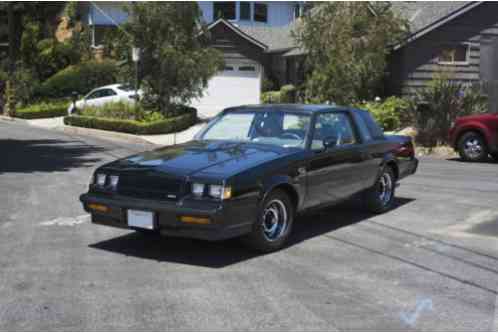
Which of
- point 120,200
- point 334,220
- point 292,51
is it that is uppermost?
point 292,51

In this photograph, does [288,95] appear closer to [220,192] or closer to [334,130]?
[334,130]

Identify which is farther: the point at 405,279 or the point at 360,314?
the point at 405,279

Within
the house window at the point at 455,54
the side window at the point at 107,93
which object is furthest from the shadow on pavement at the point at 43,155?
the house window at the point at 455,54

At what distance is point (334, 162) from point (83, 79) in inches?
1115

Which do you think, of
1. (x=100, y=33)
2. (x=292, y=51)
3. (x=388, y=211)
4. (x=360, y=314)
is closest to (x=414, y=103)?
(x=388, y=211)

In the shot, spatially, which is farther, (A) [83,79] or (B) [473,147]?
(A) [83,79]

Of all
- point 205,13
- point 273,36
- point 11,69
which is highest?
point 205,13

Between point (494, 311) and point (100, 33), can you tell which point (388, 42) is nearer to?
point (494, 311)

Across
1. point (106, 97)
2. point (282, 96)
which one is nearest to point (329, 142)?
point (106, 97)

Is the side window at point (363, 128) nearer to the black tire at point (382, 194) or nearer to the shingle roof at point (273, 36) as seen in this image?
the black tire at point (382, 194)

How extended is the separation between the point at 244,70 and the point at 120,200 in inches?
1087

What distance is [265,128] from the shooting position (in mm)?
7625

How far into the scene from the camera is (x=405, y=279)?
5898 millimetres

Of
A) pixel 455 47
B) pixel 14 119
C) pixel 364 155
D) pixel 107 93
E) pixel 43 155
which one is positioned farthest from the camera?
pixel 14 119
